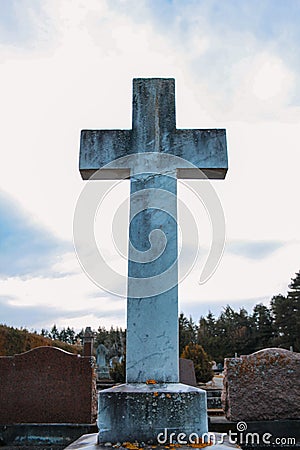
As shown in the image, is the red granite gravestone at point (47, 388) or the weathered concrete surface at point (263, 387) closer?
the weathered concrete surface at point (263, 387)

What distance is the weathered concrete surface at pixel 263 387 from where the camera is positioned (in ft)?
22.2

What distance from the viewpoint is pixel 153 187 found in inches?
168

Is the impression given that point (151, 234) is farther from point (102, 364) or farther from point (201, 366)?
point (102, 364)

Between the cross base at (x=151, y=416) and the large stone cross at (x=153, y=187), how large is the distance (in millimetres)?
308

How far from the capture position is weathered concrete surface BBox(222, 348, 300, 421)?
6770mm

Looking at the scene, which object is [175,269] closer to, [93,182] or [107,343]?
[93,182]

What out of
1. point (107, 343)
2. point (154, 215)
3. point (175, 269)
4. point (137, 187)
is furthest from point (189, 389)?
point (107, 343)

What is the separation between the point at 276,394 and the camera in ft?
22.4

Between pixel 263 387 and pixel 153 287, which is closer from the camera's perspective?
pixel 153 287

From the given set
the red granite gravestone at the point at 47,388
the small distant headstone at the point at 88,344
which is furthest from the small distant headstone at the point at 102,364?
the red granite gravestone at the point at 47,388

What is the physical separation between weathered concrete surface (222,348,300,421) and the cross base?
3.68m

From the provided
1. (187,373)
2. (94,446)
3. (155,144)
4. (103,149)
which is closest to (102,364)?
(187,373)

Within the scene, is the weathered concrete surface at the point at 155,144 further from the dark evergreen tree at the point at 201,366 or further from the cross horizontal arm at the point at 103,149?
the dark evergreen tree at the point at 201,366

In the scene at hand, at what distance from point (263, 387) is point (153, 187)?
4.20 meters
